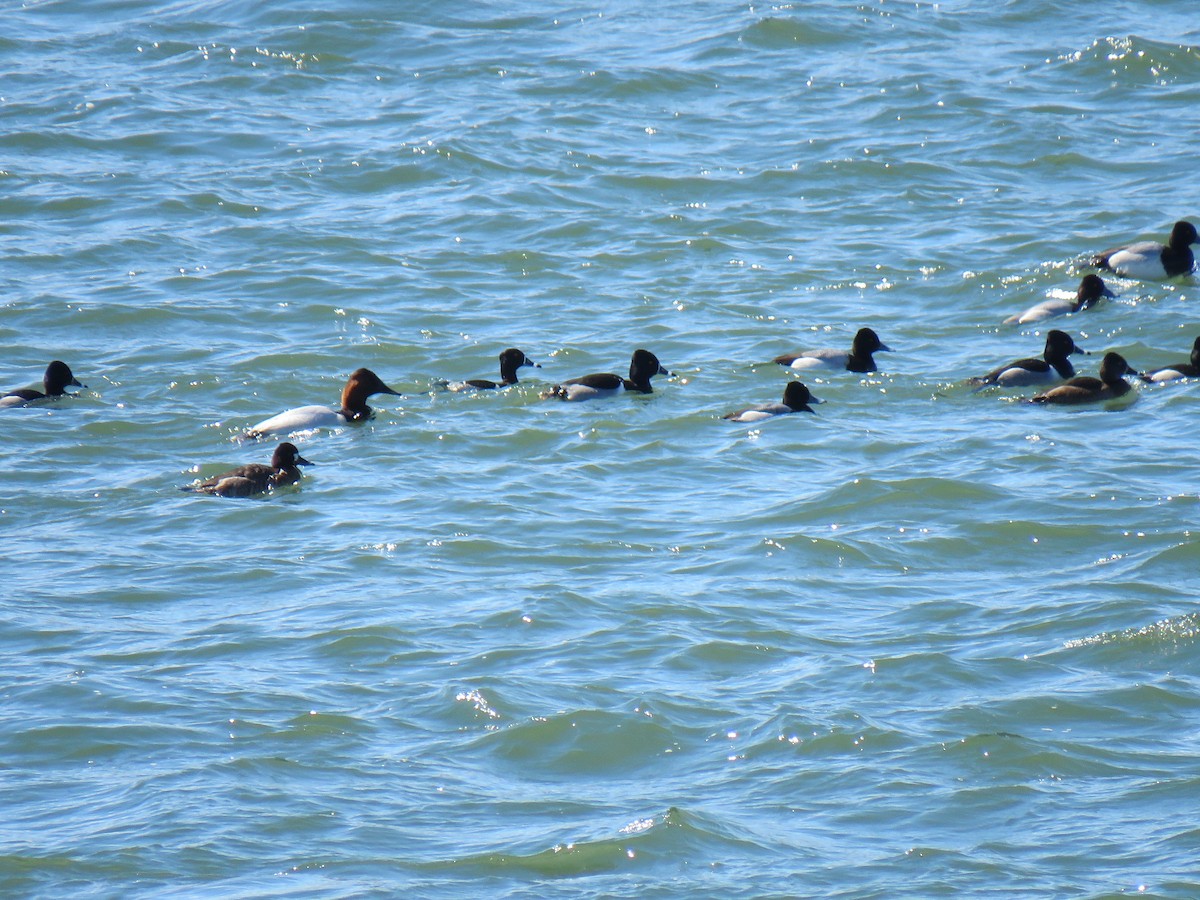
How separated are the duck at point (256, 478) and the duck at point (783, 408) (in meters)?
3.71

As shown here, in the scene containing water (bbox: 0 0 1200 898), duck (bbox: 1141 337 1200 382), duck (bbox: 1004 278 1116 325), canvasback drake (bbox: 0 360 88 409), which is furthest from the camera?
duck (bbox: 1004 278 1116 325)

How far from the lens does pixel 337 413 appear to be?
46.0 feet

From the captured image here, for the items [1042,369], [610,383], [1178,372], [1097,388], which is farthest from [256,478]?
[1178,372]

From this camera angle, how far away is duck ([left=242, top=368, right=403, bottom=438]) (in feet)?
44.9

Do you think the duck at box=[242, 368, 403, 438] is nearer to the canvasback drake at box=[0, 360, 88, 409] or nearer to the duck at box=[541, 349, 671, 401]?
the duck at box=[541, 349, 671, 401]

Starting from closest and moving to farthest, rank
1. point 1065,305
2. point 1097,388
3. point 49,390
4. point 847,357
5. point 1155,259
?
point 1097,388, point 49,390, point 847,357, point 1065,305, point 1155,259

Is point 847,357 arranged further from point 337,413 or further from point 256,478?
point 256,478

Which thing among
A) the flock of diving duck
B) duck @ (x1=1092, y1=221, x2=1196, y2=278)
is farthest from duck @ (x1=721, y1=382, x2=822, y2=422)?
duck @ (x1=1092, y1=221, x2=1196, y2=278)

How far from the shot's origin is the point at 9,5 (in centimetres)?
2919

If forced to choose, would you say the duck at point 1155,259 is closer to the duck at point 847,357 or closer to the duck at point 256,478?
the duck at point 847,357

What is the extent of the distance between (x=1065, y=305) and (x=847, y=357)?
256 centimetres

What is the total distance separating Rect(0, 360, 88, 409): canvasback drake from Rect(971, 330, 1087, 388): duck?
7733 millimetres

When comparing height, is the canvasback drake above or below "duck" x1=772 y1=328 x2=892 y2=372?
above

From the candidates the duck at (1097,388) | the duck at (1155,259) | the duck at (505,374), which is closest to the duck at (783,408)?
the duck at (1097,388)
